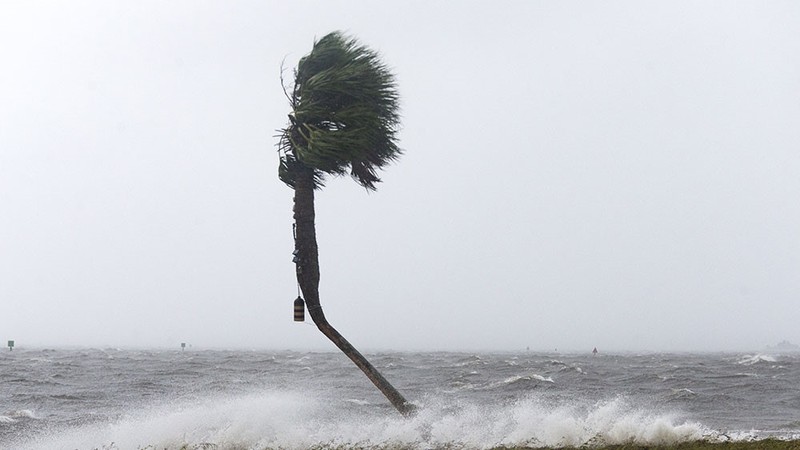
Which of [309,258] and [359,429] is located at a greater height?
[309,258]

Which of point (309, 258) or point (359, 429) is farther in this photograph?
point (359, 429)

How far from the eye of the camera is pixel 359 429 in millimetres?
16844

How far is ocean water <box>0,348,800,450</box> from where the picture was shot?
1516 cm

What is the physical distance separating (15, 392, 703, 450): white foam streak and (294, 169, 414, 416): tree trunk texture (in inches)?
64.5

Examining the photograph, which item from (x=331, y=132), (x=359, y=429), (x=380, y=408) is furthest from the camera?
(x=380, y=408)

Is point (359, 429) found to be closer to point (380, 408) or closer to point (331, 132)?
point (380, 408)

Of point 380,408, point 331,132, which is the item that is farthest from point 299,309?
point 380,408

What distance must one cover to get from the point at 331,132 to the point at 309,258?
9.06 ft

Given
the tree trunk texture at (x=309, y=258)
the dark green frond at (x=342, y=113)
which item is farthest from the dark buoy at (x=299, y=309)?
the dark green frond at (x=342, y=113)

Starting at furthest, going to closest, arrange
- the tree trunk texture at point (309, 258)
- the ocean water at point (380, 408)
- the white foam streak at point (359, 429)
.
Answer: the ocean water at point (380, 408)
the tree trunk texture at point (309, 258)
the white foam streak at point (359, 429)

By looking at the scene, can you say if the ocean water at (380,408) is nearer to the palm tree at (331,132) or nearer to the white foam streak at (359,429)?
the white foam streak at (359,429)

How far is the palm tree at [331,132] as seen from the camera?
1460 centimetres

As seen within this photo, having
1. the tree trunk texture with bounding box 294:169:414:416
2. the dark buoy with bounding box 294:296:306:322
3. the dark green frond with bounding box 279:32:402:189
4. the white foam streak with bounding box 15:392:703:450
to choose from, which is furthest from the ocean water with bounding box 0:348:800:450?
the dark green frond with bounding box 279:32:402:189

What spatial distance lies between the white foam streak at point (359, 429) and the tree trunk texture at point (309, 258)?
1638mm
